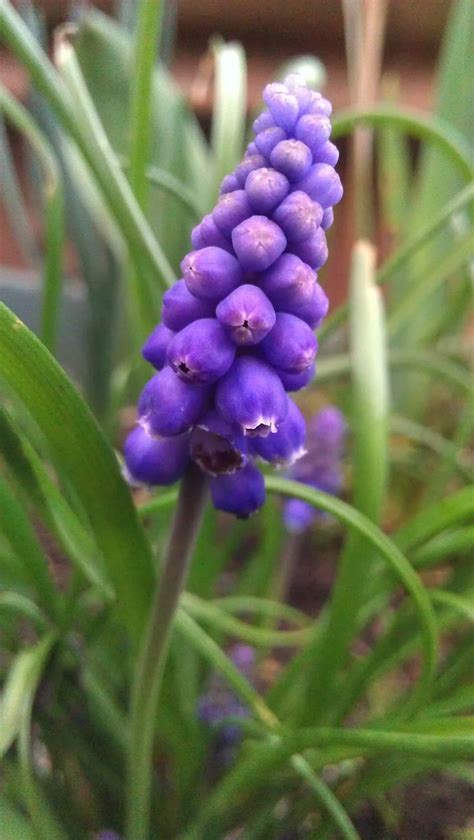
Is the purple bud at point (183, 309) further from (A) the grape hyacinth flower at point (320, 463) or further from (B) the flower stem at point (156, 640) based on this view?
(A) the grape hyacinth flower at point (320, 463)

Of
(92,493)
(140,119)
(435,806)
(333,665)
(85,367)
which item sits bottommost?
(435,806)

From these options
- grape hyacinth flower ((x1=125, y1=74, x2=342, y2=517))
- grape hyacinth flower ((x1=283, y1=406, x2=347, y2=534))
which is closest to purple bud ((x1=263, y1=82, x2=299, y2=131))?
grape hyacinth flower ((x1=125, y1=74, x2=342, y2=517))

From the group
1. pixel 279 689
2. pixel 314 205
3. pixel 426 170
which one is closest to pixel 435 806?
pixel 279 689

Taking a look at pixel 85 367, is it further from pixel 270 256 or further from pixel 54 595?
pixel 270 256

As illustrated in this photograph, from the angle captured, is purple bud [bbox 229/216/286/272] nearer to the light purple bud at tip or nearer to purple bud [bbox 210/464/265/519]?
the light purple bud at tip

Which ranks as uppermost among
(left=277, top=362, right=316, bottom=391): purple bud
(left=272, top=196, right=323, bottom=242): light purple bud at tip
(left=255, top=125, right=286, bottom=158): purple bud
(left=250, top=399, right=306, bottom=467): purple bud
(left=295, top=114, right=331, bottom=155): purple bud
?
(left=255, top=125, right=286, bottom=158): purple bud

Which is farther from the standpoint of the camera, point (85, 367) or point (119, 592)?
point (85, 367)

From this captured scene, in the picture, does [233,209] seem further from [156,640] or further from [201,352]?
[156,640]

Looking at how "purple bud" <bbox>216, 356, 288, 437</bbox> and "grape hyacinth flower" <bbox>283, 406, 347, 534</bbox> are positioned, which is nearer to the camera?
"purple bud" <bbox>216, 356, 288, 437</bbox>
